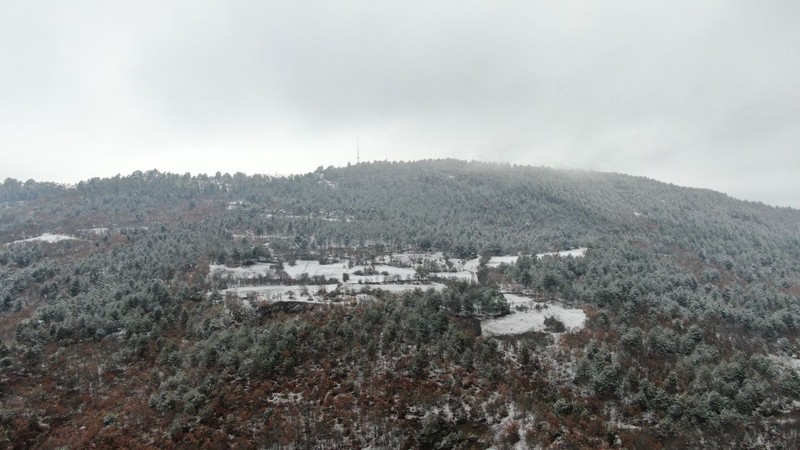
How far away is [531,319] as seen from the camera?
96.5 meters

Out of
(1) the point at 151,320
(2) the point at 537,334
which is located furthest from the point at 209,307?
(2) the point at 537,334

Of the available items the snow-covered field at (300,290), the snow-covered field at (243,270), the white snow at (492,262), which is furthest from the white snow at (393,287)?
the white snow at (492,262)

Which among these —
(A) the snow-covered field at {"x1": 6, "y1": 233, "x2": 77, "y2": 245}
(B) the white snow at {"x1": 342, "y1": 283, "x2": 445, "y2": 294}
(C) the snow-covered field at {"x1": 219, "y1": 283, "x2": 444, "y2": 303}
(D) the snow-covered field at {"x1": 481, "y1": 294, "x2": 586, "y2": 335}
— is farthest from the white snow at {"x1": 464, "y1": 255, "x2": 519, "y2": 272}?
(A) the snow-covered field at {"x1": 6, "y1": 233, "x2": 77, "y2": 245}

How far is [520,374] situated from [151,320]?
239ft

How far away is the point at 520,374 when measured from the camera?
2936 inches

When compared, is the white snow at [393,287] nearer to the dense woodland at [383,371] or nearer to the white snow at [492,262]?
the dense woodland at [383,371]

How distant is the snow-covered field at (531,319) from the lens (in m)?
91.3

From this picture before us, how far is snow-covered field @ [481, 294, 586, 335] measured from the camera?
300 feet

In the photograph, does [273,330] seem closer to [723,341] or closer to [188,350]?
[188,350]

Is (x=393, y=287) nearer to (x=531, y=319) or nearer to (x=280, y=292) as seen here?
(x=280, y=292)

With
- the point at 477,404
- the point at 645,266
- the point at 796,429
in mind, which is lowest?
the point at 796,429

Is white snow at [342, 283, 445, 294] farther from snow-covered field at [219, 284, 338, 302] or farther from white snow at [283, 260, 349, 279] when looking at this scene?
white snow at [283, 260, 349, 279]

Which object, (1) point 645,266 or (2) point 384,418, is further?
(1) point 645,266

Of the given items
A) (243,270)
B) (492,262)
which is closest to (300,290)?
(243,270)
